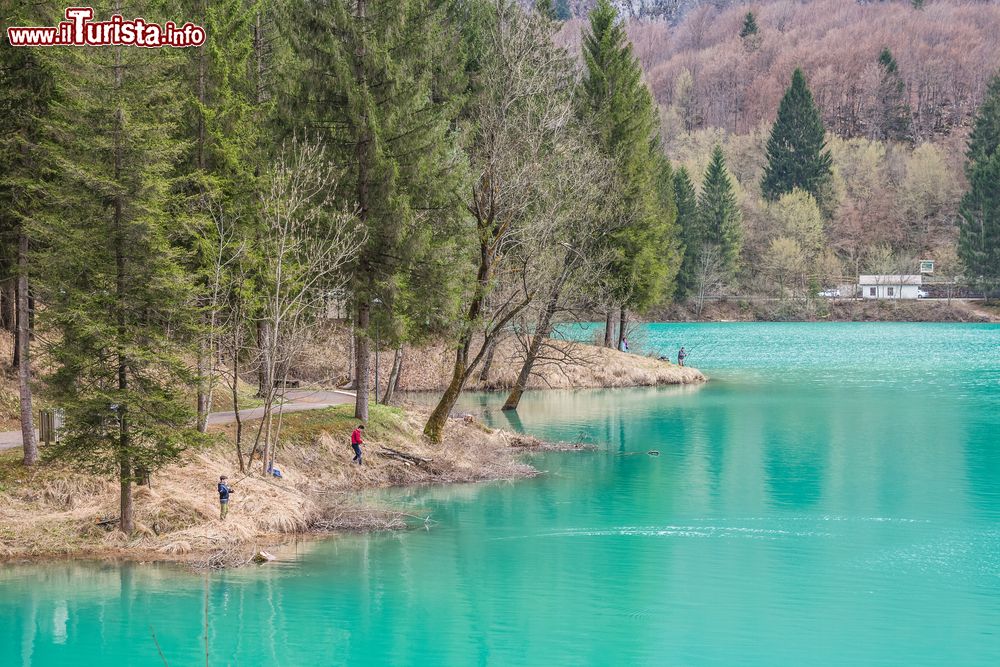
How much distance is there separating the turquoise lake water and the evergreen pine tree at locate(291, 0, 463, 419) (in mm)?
6258

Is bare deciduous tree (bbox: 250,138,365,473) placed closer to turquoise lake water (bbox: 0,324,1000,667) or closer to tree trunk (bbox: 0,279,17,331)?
turquoise lake water (bbox: 0,324,1000,667)

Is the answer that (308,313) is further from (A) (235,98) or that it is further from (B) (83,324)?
(B) (83,324)

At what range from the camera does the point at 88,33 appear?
19844 mm

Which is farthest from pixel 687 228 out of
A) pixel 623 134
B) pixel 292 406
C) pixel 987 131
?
pixel 292 406

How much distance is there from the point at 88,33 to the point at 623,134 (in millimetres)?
38279

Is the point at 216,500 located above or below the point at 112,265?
below

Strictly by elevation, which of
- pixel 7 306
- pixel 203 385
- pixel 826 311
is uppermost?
pixel 826 311

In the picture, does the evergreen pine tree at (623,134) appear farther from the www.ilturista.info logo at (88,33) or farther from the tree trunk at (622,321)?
the www.ilturista.info logo at (88,33)

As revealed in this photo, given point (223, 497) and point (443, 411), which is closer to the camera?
point (223, 497)

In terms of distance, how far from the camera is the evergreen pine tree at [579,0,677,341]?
177 feet

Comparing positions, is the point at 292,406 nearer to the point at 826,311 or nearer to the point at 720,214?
the point at 720,214

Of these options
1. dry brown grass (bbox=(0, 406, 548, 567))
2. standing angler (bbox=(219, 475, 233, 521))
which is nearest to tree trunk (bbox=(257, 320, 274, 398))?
dry brown grass (bbox=(0, 406, 548, 567))

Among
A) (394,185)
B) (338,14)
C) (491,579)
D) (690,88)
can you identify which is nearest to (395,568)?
(491,579)

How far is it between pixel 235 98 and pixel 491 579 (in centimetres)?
1515
